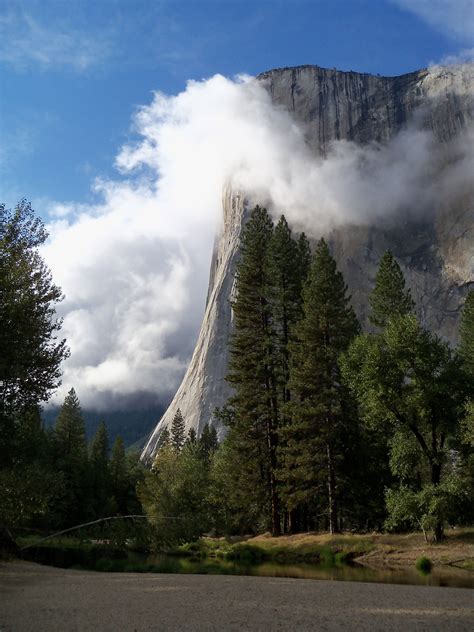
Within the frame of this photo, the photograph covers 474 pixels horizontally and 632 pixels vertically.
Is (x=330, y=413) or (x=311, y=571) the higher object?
(x=330, y=413)

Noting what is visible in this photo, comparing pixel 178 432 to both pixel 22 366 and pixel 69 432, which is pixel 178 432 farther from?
pixel 22 366

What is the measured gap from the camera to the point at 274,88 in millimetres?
126688

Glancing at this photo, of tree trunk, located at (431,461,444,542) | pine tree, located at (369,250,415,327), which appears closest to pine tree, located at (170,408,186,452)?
pine tree, located at (369,250,415,327)

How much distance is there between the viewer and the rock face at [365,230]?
9269cm

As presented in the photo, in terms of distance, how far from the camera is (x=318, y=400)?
88.4 feet

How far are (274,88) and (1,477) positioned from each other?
427 ft

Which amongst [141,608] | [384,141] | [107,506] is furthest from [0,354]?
[384,141]

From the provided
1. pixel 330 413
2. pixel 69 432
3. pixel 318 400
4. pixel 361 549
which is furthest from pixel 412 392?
pixel 69 432

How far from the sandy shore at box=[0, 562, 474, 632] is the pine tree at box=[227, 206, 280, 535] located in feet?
52.7

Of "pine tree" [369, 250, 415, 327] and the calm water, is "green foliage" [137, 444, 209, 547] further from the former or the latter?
"pine tree" [369, 250, 415, 327]

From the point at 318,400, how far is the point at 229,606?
726 inches

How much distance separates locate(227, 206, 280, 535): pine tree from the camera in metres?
29.2

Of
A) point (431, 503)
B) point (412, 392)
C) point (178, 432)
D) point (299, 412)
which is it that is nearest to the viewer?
point (431, 503)

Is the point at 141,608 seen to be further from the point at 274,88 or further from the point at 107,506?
the point at 274,88
